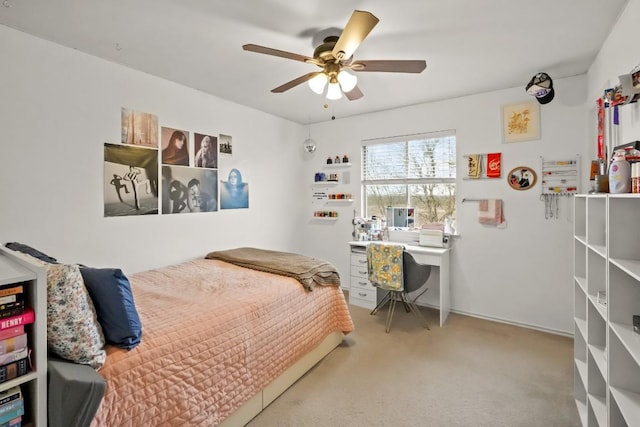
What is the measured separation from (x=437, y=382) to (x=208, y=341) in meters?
1.71

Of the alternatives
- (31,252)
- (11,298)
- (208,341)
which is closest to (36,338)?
(11,298)

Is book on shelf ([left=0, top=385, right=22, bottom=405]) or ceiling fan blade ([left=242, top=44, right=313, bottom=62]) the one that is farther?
ceiling fan blade ([left=242, top=44, right=313, bottom=62])

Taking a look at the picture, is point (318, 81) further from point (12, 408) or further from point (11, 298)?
point (12, 408)

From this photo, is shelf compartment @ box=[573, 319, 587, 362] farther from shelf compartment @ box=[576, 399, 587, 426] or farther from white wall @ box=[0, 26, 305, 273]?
white wall @ box=[0, 26, 305, 273]

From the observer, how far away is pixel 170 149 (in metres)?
3.21

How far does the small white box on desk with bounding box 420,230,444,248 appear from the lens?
3.62 m

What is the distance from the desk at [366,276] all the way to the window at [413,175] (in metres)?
0.58

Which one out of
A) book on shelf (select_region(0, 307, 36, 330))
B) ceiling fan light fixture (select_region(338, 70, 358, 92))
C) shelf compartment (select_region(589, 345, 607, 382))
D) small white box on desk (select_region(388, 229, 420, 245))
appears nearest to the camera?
book on shelf (select_region(0, 307, 36, 330))

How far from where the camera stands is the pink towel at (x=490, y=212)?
11.3ft

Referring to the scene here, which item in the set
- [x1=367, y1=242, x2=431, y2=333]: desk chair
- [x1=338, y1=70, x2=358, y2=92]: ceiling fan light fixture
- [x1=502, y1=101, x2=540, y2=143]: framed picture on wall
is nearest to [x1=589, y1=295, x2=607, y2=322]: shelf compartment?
[x1=367, y1=242, x2=431, y2=333]: desk chair

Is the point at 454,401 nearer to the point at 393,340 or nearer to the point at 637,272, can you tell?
the point at 393,340

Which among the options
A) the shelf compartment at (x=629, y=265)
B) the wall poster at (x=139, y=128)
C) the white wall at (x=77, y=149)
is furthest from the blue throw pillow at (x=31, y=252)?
the shelf compartment at (x=629, y=265)

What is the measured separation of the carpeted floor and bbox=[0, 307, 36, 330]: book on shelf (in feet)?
4.50

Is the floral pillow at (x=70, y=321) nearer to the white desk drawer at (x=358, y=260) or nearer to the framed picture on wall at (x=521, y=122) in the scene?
the white desk drawer at (x=358, y=260)
